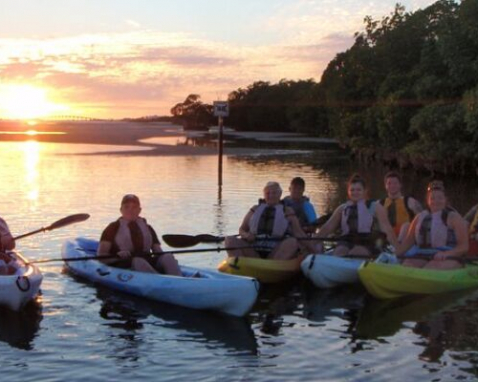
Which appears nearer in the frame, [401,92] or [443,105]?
[443,105]

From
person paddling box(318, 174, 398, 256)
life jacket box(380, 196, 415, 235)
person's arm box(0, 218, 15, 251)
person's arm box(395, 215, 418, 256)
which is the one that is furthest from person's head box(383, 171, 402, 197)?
person's arm box(0, 218, 15, 251)

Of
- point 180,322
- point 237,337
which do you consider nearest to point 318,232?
point 180,322

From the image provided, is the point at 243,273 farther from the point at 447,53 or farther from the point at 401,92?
the point at 401,92

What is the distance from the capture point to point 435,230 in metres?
10.3

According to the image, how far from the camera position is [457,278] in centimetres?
1032

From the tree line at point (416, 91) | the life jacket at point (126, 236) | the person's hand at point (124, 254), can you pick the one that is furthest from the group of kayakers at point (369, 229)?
the tree line at point (416, 91)

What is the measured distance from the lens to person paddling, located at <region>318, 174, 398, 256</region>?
35.7 ft

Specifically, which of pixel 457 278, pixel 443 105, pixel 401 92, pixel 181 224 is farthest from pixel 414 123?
pixel 457 278

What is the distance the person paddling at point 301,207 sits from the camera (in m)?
11.8

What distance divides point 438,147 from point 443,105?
1683 mm

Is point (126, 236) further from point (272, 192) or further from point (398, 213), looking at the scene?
point (398, 213)

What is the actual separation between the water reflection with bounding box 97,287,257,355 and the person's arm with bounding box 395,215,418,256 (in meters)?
2.75

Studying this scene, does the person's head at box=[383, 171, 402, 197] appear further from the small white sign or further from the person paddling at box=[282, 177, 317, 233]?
the small white sign

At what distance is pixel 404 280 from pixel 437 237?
Answer: 2.63ft
